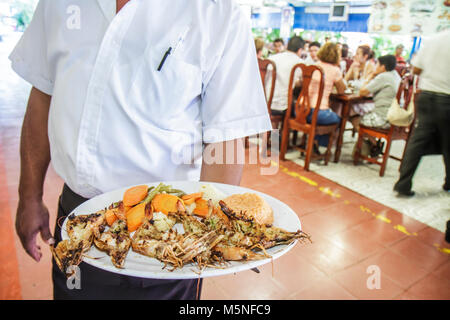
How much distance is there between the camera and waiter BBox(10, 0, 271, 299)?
1.02 metres

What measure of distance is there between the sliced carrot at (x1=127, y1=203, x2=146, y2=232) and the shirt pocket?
11.2 inches

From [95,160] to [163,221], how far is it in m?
0.32

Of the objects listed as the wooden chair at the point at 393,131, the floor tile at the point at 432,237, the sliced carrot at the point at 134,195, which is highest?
the sliced carrot at the point at 134,195

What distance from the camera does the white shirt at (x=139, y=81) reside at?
3.35 ft

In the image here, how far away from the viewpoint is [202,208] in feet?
3.45

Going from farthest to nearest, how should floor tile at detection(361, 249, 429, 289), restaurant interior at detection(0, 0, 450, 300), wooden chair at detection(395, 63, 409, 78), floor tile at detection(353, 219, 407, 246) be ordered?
1. wooden chair at detection(395, 63, 409, 78)
2. floor tile at detection(353, 219, 407, 246)
3. floor tile at detection(361, 249, 429, 289)
4. restaurant interior at detection(0, 0, 450, 300)

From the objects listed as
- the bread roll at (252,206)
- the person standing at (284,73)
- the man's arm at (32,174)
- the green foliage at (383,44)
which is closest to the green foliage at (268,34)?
the green foliage at (383,44)

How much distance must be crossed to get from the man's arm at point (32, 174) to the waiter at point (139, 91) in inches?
8.5

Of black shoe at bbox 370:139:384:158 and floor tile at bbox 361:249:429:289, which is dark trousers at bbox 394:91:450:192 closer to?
black shoe at bbox 370:139:384:158

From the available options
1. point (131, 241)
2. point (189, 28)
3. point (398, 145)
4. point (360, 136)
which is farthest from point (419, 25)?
point (131, 241)

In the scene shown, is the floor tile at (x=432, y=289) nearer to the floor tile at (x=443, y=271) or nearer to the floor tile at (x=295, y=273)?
the floor tile at (x=443, y=271)

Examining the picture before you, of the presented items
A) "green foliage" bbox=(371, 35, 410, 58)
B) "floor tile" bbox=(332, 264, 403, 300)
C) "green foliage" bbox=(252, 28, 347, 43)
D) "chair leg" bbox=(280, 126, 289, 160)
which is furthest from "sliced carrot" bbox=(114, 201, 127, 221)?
"green foliage" bbox=(371, 35, 410, 58)

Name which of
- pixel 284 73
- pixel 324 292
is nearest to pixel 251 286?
pixel 324 292

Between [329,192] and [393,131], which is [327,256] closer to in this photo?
[329,192]
